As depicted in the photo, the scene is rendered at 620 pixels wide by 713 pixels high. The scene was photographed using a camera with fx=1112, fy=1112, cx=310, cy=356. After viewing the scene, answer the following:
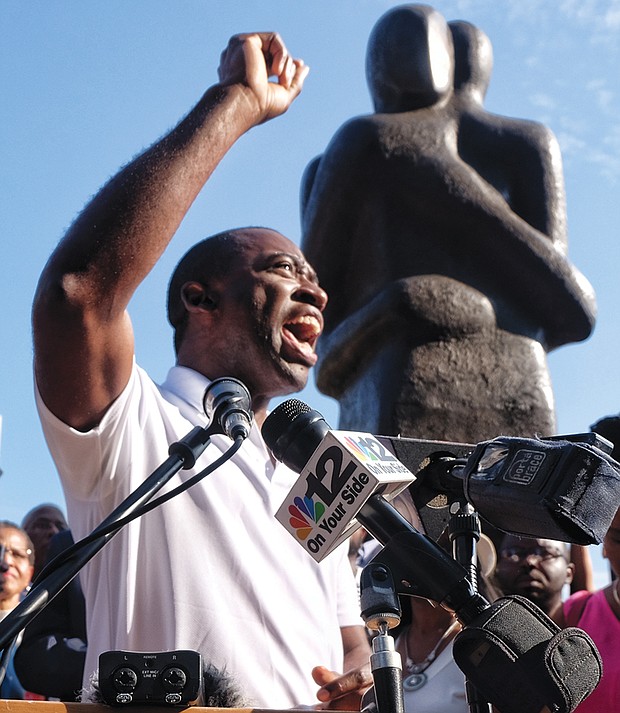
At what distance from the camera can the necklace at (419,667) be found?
10.1 ft

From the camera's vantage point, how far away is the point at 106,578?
2.35 metres

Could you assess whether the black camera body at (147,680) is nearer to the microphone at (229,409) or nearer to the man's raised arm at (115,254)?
the microphone at (229,409)

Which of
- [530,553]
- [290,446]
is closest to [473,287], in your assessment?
[530,553]

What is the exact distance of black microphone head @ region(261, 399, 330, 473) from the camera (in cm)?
158

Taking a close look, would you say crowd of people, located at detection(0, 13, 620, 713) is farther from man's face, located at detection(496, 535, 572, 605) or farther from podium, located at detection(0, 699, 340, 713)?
man's face, located at detection(496, 535, 572, 605)

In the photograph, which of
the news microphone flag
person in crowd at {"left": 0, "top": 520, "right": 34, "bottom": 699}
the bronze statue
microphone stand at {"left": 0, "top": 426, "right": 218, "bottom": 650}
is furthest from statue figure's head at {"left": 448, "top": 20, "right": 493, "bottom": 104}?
the news microphone flag

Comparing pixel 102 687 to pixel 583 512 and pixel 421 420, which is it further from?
pixel 421 420

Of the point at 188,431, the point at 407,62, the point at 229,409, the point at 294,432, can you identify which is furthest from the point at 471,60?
the point at 294,432

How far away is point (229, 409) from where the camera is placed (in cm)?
188

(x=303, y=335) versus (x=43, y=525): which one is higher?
(x=303, y=335)

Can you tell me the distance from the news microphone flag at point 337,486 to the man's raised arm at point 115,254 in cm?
68

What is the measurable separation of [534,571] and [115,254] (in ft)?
8.40

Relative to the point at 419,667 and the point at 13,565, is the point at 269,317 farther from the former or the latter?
the point at 13,565

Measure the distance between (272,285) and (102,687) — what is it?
5.42ft
